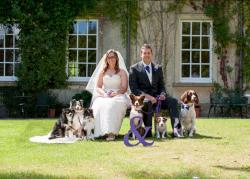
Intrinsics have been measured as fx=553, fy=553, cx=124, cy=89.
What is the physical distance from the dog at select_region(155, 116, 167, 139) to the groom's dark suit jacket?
2.35ft

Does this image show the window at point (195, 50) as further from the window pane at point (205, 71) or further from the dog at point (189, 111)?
the dog at point (189, 111)

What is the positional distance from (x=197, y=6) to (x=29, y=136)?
30.3 ft

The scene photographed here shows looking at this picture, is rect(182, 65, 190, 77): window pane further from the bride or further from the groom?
the groom

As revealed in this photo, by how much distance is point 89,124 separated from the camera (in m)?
9.66

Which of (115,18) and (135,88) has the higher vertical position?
(115,18)

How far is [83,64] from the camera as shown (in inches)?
696

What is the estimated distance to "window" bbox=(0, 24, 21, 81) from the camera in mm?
17297

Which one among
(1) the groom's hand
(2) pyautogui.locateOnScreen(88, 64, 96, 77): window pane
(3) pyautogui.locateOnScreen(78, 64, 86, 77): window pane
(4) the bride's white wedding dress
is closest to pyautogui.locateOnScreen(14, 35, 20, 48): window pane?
(3) pyautogui.locateOnScreen(78, 64, 86, 77): window pane

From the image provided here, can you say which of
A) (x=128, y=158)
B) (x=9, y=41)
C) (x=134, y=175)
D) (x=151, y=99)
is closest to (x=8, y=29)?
(x=9, y=41)

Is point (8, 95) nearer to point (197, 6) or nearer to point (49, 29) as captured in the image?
point (49, 29)

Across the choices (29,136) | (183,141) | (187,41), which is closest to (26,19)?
(187,41)

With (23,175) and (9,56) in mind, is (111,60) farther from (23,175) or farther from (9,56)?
(9,56)

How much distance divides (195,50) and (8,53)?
5.99m

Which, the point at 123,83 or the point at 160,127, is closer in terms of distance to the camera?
the point at 160,127
